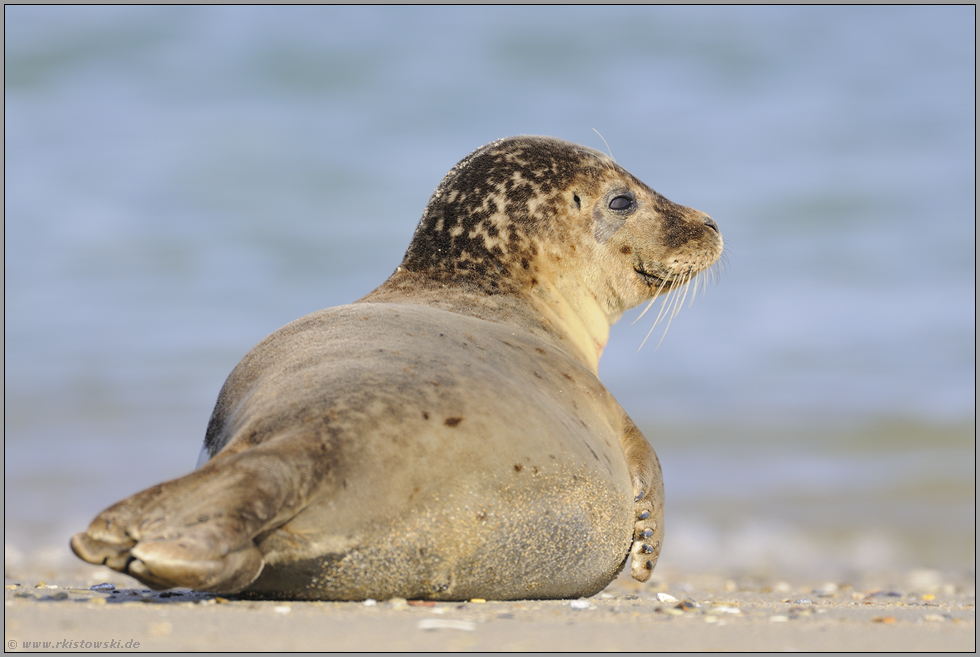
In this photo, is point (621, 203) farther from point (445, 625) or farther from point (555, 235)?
point (445, 625)

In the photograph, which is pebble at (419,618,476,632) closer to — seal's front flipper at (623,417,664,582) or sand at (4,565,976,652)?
sand at (4,565,976,652)

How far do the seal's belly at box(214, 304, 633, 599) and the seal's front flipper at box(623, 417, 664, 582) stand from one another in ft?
0.29

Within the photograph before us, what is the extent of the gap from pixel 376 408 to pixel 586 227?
8.14ft

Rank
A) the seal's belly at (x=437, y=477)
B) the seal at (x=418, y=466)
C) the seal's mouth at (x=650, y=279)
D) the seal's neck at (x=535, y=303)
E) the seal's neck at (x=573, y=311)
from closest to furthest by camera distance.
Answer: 1. the seal at (x=418, y=466)
2. the seal's belly at (x=437, y=477)
3. the seal's neck at (x=535, y=303)
4. the seal's neck at (x=573, y=311)
5. the seal's mouth at (x=650, y=279)

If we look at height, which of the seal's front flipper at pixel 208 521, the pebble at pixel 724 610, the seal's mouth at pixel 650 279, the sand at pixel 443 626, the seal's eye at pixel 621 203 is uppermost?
the seal's eye at pixel 621 203

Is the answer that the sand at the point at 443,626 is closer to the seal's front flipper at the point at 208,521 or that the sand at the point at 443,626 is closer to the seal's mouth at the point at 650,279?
the seal's front flipper at the point at 208,521

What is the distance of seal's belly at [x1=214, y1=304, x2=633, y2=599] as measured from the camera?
321 cm

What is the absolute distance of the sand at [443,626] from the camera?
110 inches

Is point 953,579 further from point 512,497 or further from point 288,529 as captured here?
point 288,529

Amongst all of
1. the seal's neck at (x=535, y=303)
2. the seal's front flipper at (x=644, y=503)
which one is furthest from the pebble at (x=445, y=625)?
the seal's neck at (x=535, y=303)

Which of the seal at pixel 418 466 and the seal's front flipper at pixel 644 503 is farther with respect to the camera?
the seal's front flipper at pixel 644 503

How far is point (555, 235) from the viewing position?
5.49 metres

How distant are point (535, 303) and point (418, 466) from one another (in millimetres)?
2142

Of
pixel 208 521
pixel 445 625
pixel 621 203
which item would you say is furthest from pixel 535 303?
pixel 208 521
